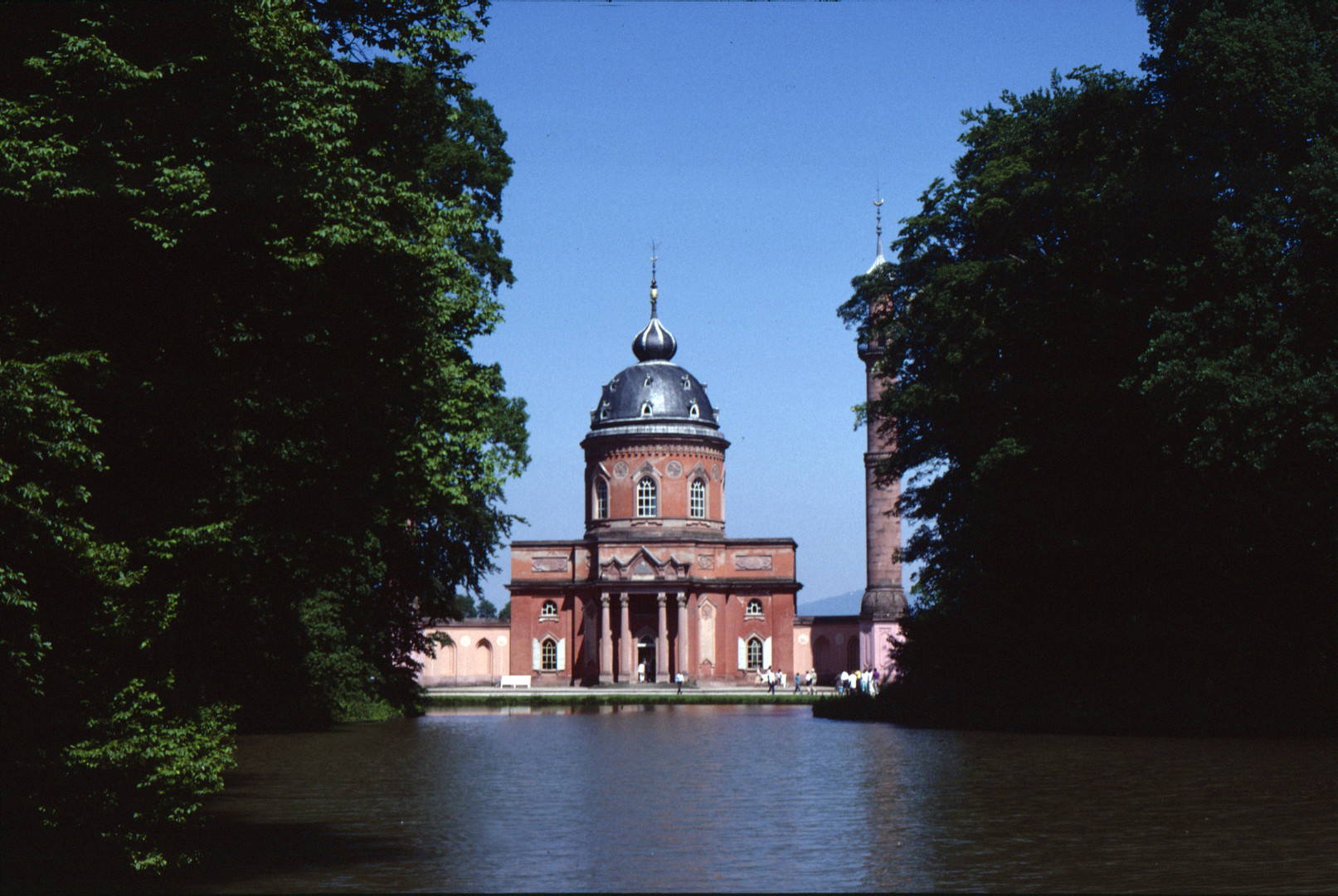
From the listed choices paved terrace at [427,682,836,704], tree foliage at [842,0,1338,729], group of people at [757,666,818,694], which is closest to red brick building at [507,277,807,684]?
group of people at [757,666,818,694]

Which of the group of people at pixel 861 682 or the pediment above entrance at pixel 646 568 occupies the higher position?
the pediment above entrance at pixel 646 568

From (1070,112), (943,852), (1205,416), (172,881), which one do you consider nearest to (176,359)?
(172,881)

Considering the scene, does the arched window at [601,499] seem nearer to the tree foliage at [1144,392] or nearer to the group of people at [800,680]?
the group of people at [800,680]

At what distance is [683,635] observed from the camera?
2694 inches

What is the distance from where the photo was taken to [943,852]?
436 inches

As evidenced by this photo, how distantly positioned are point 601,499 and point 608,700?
2187cm

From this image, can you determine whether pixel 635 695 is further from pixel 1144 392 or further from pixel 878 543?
pixel 1144 392

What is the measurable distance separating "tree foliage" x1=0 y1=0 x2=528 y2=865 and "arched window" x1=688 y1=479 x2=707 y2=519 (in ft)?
183

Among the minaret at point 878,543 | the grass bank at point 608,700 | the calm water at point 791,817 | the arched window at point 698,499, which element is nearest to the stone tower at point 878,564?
the minaret at point 878,543

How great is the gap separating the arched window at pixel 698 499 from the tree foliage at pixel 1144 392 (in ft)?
125

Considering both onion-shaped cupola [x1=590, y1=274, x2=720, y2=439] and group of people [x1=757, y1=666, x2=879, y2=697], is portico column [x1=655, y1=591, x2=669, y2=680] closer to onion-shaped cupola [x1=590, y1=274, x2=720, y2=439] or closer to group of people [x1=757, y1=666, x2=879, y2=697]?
group of people [x1=757, y1=666, x2=879, y2=697]

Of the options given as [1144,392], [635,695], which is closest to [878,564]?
[635,695]

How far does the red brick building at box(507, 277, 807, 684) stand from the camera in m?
69.2

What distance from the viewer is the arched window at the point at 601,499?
236 feet
